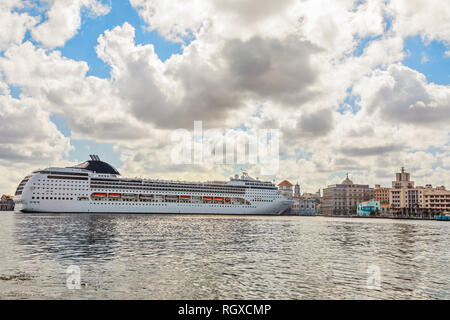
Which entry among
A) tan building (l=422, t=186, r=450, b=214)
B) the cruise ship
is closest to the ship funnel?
the cruise ship

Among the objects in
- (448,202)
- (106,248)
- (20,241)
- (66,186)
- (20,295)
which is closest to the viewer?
(20,295)

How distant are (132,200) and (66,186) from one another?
2385cm

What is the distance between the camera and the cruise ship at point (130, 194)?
415 feet

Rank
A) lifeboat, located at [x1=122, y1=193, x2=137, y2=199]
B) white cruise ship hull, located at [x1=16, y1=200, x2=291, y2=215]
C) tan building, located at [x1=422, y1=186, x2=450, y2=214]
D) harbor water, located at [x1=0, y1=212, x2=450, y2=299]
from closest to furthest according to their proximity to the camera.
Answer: harbor water, located at [x1=0, y1=212, x2=450, y2=299] → white cruise ship hull, located at [x1=16, y1=200, x2=291, y2=215] → lifeboat, located at [x1=122, y1=193, x2=137, y2=199] → tan building, located at [x1=422, y1=186, x2=450, y2=214]

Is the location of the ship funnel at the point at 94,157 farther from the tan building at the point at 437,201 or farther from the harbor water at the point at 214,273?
the tan building at the point at 437,201

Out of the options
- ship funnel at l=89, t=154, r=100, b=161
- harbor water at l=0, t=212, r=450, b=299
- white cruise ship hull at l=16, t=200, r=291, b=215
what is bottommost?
white cruise ship hull at l=16, t=200, r=291, b=215

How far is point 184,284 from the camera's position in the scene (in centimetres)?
1948

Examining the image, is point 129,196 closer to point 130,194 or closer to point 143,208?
point 130,194

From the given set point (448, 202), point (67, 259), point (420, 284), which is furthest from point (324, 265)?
point (448, 202)

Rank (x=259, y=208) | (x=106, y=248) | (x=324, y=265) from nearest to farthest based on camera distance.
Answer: (x=324, y=265), (x=106, y=248), (x=259, y=208)

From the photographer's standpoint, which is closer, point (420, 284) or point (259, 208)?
point (420, 284)

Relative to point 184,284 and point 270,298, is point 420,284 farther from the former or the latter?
point 184,284

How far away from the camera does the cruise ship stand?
126 meters

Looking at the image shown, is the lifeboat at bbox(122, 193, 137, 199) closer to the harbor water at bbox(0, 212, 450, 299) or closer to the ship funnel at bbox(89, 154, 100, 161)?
the ship funnel at bbox(89, 154, 100, 161)
